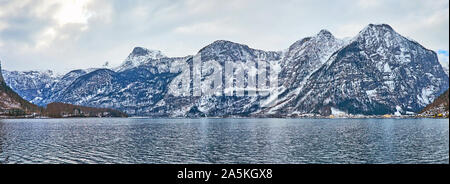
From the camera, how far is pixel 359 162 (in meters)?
71.4
